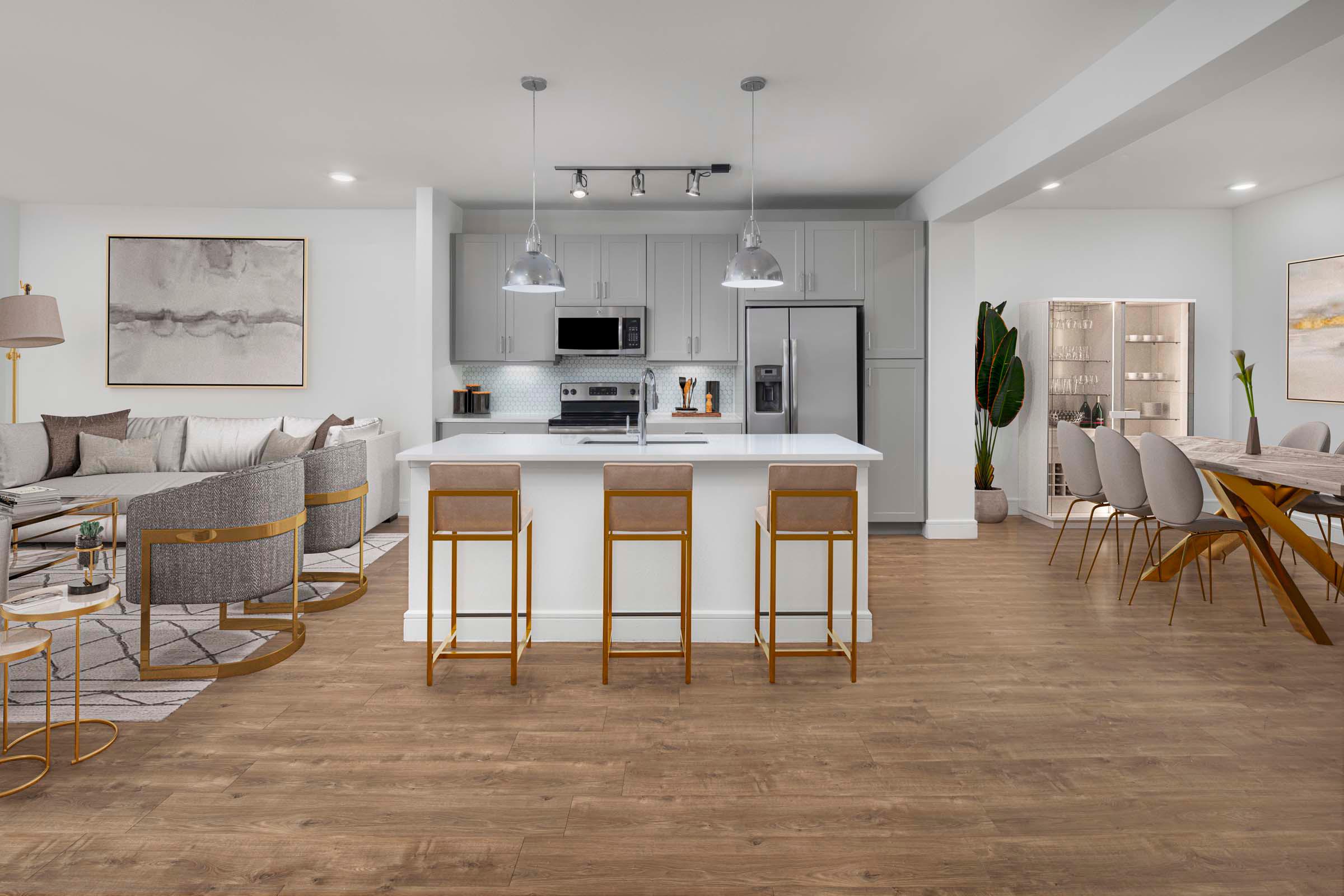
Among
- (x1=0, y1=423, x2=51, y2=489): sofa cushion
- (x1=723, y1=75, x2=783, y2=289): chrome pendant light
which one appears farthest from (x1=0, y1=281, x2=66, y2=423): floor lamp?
(x1=723, y1=75, x2=783, y2=289): chrome pendant light

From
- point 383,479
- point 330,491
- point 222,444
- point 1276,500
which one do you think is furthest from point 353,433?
point 1276,500

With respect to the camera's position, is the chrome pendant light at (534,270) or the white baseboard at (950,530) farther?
the white baseboard at (950,530)

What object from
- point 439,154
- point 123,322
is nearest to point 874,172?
point 439,154

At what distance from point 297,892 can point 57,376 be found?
21.8ft

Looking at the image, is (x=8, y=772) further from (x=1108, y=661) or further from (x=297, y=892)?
(x=1108, y=661)

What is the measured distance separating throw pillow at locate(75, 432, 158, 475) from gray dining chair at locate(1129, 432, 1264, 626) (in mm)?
6582

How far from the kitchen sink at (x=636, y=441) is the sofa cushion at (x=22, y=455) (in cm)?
414

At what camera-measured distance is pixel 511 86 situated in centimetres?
375

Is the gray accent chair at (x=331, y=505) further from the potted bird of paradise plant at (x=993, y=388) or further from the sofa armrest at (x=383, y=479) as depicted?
the potted bird of paradise plant at (x=993, y=388)

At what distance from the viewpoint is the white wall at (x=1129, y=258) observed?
6609 mm

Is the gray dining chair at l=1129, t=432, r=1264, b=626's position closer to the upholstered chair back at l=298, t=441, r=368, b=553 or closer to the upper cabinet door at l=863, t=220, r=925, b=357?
the upper cabinet door at l=863, t=220, r=925, b=357

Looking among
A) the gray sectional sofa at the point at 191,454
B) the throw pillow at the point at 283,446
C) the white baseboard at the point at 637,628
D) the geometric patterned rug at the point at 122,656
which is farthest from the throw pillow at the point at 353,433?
the white baseboard at the point at 637,628

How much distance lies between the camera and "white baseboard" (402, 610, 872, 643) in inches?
134

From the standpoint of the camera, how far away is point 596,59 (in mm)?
3461
